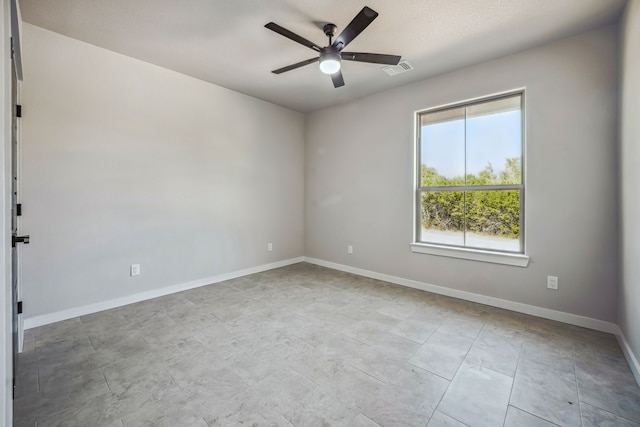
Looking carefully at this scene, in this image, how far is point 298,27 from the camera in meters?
2.52

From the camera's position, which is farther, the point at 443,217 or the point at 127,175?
the point at 443,217

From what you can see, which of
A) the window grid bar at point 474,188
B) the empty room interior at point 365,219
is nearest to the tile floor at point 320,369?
the empty room interior at point 365,219

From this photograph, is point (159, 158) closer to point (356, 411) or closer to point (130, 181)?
point (130, 181)

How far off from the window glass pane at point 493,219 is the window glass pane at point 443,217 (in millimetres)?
95

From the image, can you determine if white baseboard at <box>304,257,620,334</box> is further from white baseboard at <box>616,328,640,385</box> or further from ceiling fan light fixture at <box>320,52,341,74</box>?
ceiling fan light fixture at <box>320,52,341,74</box>

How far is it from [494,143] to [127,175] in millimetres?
4197

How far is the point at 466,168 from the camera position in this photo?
3.39 m

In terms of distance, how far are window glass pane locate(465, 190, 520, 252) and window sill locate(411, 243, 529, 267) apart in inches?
5.3

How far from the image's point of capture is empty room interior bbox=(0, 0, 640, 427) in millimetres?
1746

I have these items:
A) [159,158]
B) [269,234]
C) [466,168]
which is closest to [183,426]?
[159,158]

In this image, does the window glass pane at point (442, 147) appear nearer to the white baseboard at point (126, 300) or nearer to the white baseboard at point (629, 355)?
the white baseboard at point (629, 355)

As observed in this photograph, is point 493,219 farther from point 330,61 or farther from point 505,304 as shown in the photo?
point 330,61

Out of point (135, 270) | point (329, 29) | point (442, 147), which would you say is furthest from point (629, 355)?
point (135, 270)

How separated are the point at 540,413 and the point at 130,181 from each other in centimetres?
403
